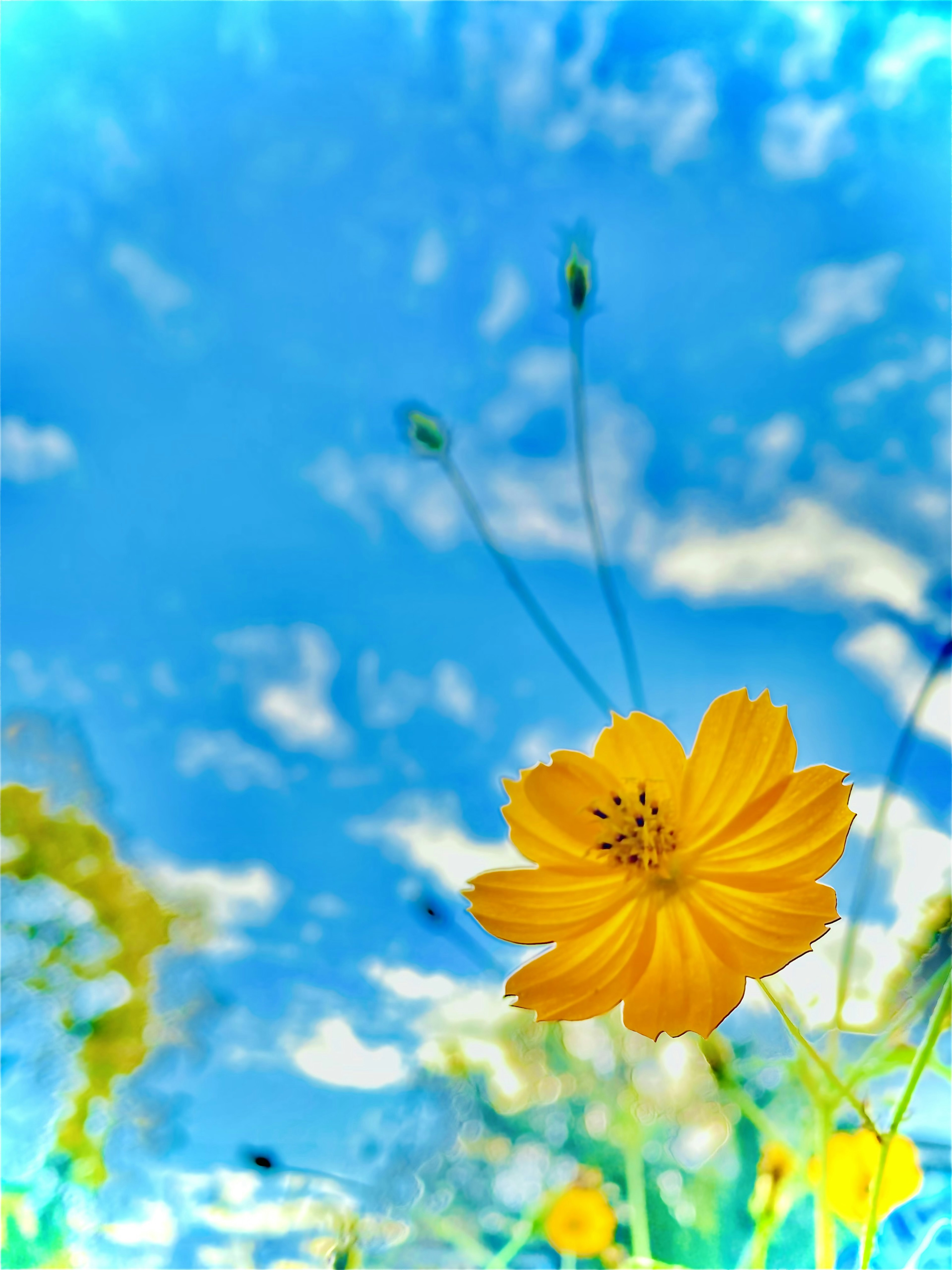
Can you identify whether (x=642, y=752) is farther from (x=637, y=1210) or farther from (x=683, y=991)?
(x=637, y=1210)

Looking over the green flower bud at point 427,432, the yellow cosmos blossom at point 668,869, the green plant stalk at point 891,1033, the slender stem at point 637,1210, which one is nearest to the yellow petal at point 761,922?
the yellow cosmos blossom at point 668,869

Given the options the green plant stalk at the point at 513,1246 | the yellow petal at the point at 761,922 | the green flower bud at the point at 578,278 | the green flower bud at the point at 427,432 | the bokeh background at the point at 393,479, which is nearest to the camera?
the yellow petal at the point at 761,922

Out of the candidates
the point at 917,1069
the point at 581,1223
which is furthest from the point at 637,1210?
the point at 917,1069

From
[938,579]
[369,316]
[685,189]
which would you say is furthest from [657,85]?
[938,579]

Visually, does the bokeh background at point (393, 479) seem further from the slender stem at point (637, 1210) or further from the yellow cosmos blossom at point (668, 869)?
the yellow cosmos blossom at point (668, 869)

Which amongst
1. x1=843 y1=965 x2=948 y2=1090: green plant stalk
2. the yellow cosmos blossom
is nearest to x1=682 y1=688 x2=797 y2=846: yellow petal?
the yellow cosmos blossom

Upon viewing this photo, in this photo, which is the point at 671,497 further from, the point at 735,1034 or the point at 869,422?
the point at 735,1034
